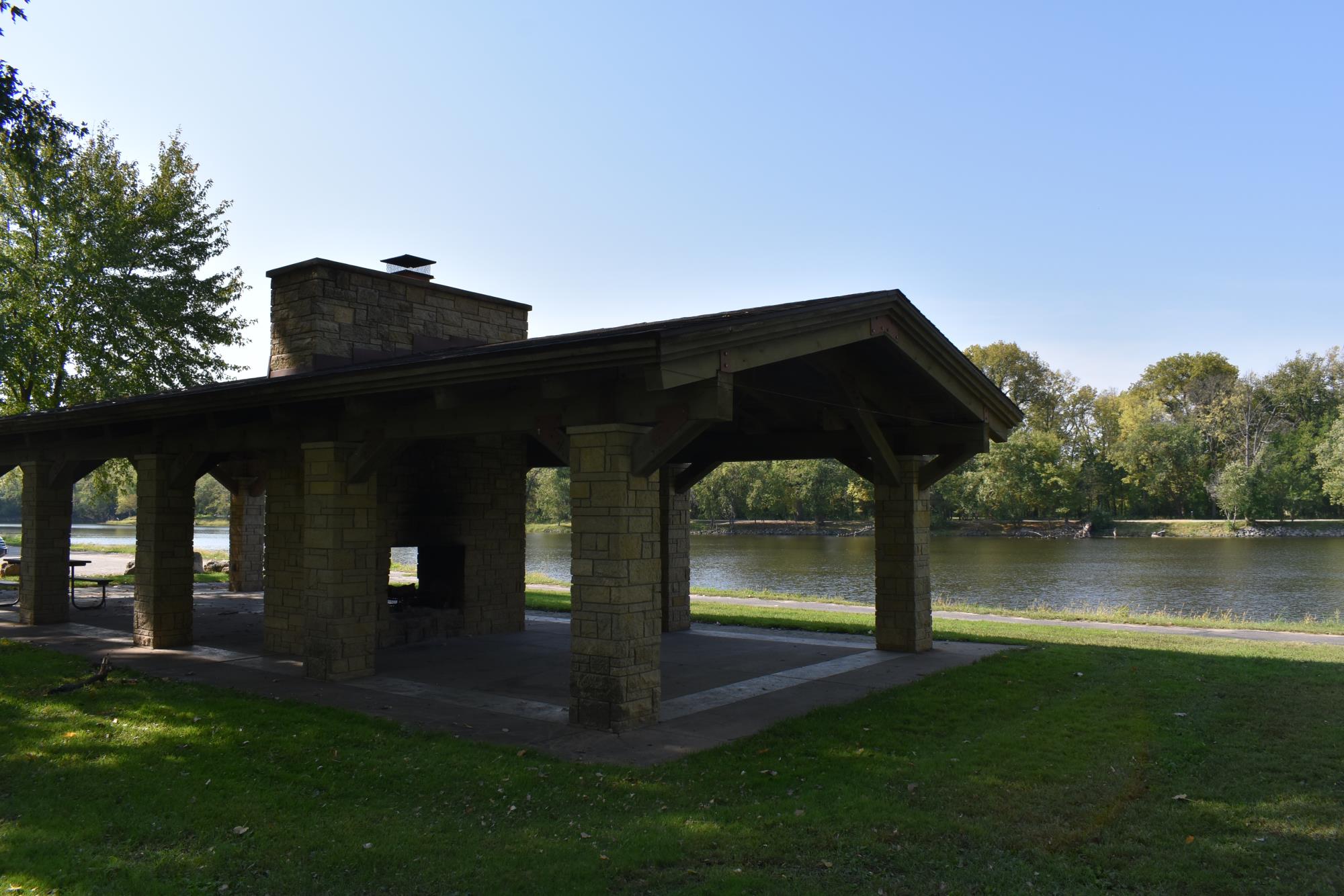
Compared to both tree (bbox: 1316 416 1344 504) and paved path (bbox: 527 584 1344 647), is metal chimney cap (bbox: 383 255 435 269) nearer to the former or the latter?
paved path (bbox: 527 584 1344 647)

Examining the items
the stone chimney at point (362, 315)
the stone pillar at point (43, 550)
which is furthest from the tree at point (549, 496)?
the stone chimney at point (362, 315)

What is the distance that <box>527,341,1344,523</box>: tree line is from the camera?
193 ft

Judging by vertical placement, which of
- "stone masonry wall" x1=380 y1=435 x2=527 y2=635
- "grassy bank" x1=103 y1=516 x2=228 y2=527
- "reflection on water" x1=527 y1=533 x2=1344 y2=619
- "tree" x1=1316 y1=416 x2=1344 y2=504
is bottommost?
"reflection on water" x1=527 y1=533 x2=1344 y2=619

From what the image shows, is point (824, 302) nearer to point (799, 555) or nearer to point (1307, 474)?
point (799, 555)

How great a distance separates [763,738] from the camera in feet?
23.7

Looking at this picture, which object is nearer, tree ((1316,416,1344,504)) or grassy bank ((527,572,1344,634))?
grassy bank ((527,572,1344,634))

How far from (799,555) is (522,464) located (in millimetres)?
31311

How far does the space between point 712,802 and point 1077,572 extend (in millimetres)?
31309

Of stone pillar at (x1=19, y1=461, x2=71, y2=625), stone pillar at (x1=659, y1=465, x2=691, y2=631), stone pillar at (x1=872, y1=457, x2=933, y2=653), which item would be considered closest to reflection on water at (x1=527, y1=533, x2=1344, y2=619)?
stone pillar at (x1=659, y1=465, x2=691, y2=631)

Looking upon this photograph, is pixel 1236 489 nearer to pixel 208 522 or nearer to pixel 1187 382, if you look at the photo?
pixel 1187 382

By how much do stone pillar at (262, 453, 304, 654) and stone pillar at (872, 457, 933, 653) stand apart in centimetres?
708

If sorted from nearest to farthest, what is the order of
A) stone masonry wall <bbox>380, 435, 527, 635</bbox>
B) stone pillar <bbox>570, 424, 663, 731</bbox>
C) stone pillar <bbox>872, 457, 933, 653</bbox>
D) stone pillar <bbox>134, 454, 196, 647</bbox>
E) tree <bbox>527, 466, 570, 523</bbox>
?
stone pillar <bbox>570, 424, 663, 731</bbox>, stone pillar <bbox>872, 457, 933, 653</bbox>, stone pillar <bbox>134, 454, 196, 647</bbox>, stone masonry wall <bbox>380, 435, 527, 635</bbox>, tree <bbox>527, 466, 570, 523</bbox>

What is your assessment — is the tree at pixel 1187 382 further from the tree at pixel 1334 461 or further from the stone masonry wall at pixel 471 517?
the stone masonry wall at pixel 471 517

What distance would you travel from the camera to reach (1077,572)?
33.5m
